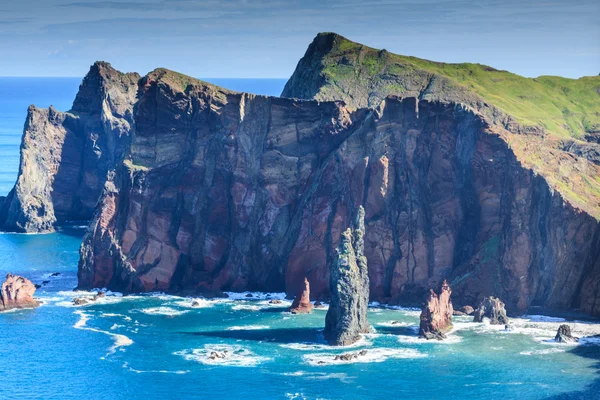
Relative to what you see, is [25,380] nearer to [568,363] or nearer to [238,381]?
[238,381]

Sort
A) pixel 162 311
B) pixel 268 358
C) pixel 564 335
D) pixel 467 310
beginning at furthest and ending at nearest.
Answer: pixel 162 311, pixel 467 310, pixel 564 335, pixel 268 358

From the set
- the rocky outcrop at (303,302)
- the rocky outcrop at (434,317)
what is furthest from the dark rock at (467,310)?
the rocky outcrop at (303,302)

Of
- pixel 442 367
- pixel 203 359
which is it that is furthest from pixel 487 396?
pixel 203 359

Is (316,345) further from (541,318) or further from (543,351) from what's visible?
(541,318)

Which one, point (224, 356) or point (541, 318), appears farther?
point (541, 318)

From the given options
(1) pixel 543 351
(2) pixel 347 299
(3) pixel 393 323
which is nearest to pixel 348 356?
(2) pixel 347 299

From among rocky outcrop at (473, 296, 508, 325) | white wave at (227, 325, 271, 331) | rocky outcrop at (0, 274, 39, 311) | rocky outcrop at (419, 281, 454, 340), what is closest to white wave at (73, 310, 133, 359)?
rocky outcrop at (0, 274, 39, 311)
